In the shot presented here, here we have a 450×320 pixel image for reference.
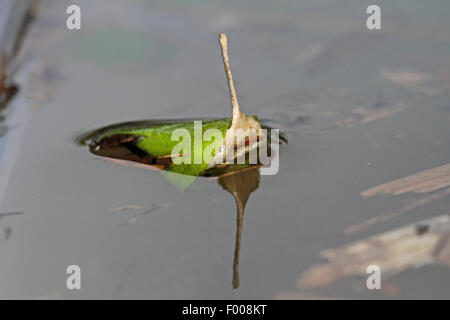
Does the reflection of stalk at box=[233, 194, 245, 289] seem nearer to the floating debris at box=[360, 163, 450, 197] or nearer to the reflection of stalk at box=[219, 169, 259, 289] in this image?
the reflection of stalk at box=[219, 169, 259, 289]

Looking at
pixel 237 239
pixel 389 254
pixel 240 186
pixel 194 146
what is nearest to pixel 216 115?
pixel 194 146

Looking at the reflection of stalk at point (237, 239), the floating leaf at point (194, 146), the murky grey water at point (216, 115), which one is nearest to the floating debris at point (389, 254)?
the murky grey water at point (216, 115)

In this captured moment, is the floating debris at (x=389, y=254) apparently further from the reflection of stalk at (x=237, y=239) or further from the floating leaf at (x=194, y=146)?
the floating leaf at (x=194, y=146)

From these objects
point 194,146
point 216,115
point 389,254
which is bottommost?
point 389,254

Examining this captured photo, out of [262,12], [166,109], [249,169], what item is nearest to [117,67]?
[166,109]

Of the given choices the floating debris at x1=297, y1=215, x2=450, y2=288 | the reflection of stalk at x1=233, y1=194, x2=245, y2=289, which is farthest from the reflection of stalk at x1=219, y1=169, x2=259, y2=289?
the floating debris at x1=297, y1=215, x2=450, y2=288

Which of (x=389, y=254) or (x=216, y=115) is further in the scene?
(x=216, y=115)

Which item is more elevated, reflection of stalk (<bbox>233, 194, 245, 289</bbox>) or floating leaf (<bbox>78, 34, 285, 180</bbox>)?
floating leaf (<bbox>78, 34, 285, 180</bbox>)

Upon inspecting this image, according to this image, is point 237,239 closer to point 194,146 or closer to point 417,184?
point 194,146
